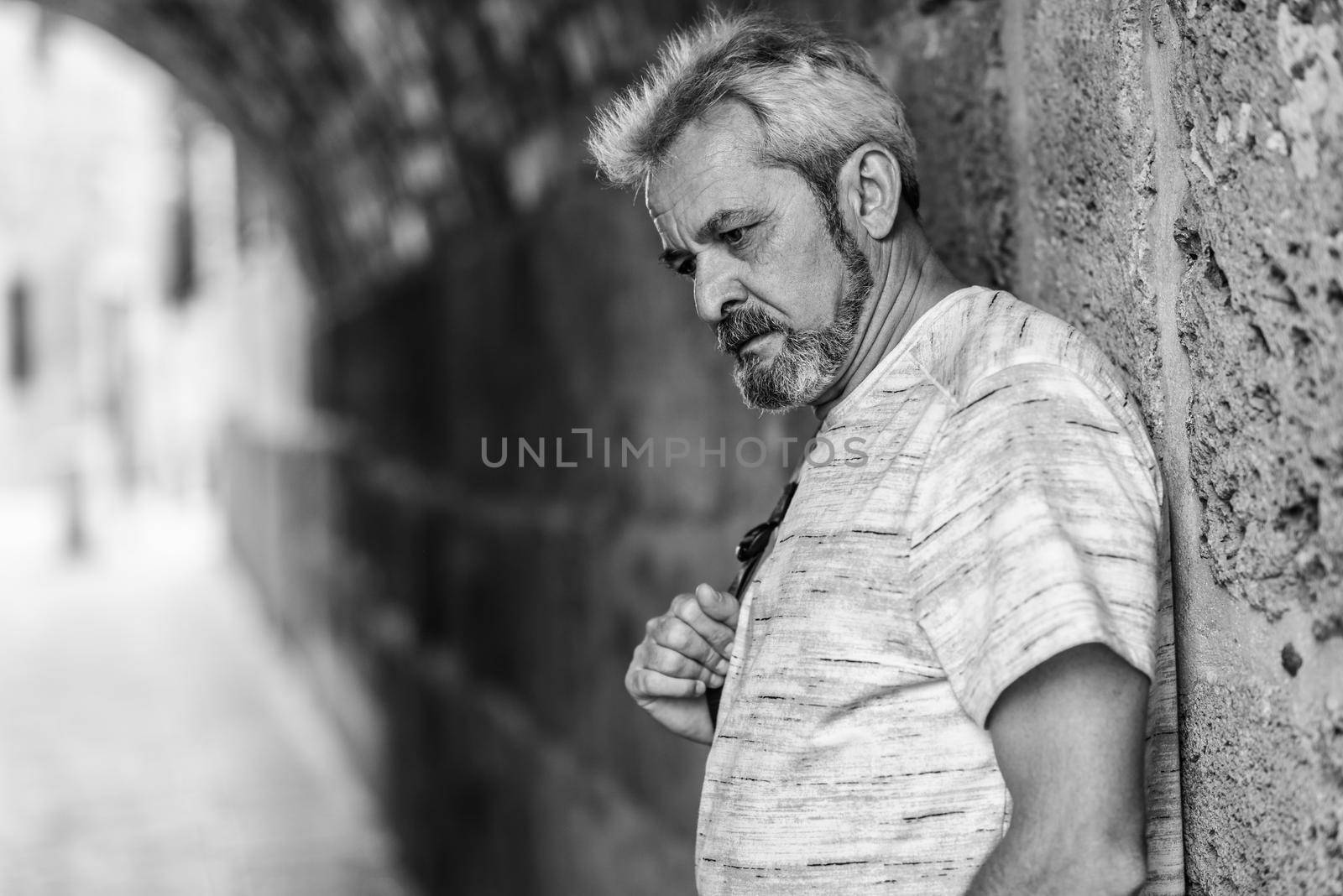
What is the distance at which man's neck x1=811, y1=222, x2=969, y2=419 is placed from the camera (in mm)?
1515

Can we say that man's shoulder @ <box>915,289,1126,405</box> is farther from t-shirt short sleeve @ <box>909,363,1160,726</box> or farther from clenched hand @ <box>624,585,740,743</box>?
clenched hand @ <box>624,585,740,743</box>

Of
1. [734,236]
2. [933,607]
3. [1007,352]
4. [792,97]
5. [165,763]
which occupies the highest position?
[792,97]

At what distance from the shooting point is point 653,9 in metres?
→ 2.79

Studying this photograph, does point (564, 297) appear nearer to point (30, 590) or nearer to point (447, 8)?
point (447, 8)

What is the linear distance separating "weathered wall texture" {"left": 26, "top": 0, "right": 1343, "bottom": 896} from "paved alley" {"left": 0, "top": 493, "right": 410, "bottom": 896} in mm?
405

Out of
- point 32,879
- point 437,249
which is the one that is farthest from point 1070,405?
point 32,879

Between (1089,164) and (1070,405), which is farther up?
(1089,164)

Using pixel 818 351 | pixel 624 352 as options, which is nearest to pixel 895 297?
pixel 818 351

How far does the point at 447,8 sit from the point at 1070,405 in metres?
3.18

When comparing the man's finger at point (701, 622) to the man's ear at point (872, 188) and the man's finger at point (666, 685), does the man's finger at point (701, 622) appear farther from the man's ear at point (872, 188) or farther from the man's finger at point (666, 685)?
the man's ear at point (872, 188)

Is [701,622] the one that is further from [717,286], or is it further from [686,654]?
[717,286]

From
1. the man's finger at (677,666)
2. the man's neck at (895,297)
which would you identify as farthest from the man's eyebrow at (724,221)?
the man's finger at (677,666)

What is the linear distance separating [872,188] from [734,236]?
144 mm

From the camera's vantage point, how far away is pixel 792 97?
1.43m
